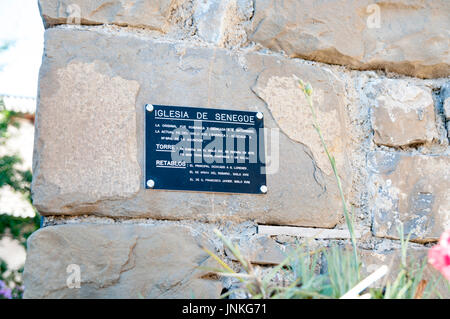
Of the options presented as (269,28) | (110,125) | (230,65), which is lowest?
(110,125)

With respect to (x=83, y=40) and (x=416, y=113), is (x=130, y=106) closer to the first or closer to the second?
(x=83, y=40)

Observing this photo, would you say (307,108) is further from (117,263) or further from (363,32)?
(117,263)

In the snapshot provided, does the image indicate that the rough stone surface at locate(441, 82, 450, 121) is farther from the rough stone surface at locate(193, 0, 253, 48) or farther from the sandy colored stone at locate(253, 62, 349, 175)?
the rough stone surface at locate(193, 0, 253, 48)

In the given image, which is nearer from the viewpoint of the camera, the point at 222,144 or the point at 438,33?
the point at 222,144

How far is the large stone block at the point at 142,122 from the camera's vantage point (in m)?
1.59

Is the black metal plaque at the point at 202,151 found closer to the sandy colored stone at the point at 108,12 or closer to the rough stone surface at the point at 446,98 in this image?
the sandy colored stone at the point at 108,12

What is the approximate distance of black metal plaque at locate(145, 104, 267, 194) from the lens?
1646mm

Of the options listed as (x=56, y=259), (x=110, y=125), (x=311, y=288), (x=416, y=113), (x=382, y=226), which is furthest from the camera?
(x=416, y=113)

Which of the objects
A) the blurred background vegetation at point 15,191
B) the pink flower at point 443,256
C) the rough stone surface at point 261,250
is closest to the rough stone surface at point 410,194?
the rough stone surface at point 261,250

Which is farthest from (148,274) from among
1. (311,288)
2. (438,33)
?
(438,33)

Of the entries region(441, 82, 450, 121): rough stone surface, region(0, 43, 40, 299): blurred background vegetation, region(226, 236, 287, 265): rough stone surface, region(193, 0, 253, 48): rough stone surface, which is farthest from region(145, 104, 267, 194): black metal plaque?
region(0, 43, 40, 299): blurred background vegetation

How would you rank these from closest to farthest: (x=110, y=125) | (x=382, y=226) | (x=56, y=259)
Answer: (x=56, y=259)
(x=110, y=125)
(x=382, y=226)

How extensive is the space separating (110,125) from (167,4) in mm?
445

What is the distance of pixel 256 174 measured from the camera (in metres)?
1.71
